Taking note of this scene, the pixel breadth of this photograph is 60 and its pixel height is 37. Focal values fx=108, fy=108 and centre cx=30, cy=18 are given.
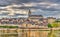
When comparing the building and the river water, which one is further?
the building

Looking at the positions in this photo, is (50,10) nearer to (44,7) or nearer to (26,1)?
(44,7)

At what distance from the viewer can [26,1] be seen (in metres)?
3.11

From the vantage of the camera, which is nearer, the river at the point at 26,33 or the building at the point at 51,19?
the river at the point at 26,33

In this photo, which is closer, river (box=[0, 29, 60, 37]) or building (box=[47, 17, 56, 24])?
river (box=[0, 29, 60, 37])

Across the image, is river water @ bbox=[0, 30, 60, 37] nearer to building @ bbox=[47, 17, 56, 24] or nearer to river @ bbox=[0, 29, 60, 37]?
river @ bbox=[0, 29, 60, 37]

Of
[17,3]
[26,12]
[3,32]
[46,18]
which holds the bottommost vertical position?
[3,32]

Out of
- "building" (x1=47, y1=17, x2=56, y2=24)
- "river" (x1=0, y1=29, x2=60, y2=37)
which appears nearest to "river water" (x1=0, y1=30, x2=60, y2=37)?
"river" (x1=0, y1=29, x2=60, y2=37)

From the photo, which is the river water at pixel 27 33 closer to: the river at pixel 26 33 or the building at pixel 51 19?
the river at pixel 26 33

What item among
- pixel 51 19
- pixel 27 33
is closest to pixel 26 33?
pixel 27 33

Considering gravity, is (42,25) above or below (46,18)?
below

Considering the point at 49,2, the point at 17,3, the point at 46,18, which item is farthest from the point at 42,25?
the point at 17,3

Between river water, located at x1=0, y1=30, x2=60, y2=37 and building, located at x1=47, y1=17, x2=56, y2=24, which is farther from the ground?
building, located at x1=47, y1=17, x2=56, y2=24

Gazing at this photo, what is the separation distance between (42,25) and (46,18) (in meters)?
0.23

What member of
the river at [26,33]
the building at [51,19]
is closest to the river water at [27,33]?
the river at [26,33]
